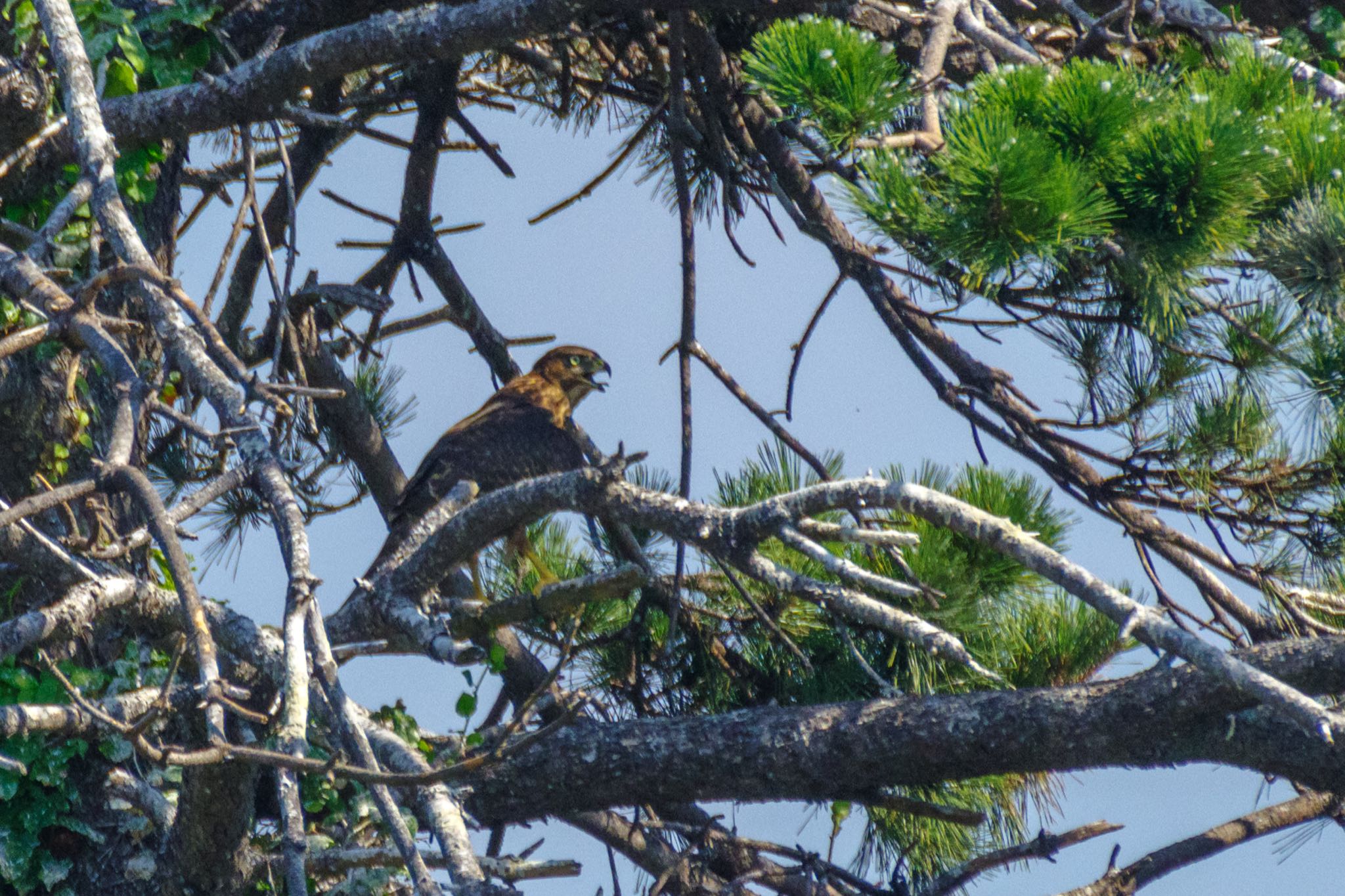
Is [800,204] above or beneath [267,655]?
above

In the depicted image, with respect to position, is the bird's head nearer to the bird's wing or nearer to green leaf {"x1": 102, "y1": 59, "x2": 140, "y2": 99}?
the bird's wing

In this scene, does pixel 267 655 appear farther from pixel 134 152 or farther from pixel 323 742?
pixel 134 152

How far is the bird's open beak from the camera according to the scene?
6070 millimetres

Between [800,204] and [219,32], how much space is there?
1822 mm

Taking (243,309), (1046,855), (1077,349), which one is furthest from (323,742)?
(243,309)

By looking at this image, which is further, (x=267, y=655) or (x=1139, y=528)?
(x=1139, y=528)

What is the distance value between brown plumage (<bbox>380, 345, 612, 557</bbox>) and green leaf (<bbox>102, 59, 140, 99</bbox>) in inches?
59.1

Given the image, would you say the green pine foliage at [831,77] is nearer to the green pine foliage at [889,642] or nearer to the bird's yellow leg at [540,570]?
the green pine foliage at [889,642]

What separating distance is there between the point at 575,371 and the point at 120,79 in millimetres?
2691

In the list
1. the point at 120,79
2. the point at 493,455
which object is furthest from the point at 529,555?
the point at 120,79

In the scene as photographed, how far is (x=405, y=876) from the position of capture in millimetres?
3199

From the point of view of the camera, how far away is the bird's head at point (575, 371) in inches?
240

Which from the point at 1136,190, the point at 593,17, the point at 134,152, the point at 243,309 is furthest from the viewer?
the point at 243,309

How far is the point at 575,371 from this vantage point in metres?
6.10
